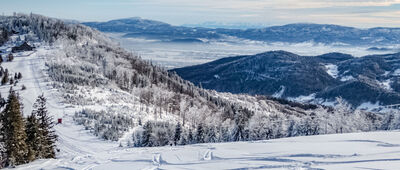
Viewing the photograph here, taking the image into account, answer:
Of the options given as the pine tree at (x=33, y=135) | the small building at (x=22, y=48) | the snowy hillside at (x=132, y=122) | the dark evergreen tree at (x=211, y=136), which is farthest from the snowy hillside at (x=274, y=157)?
the small building at (x=22, y=48)

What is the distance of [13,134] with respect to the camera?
3591 centimetres

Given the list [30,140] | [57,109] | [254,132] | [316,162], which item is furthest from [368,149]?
[57,109]

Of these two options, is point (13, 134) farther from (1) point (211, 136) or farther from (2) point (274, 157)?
(1) point (211, 136)

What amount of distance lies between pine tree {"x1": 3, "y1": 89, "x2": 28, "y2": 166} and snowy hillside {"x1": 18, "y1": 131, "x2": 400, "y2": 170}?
5033 millimetres

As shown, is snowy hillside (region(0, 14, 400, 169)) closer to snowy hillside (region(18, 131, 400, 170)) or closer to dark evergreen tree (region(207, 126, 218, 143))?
dark evergreen tree (region(207, 126, 218, 143))

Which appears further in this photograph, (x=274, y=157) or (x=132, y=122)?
(x=132, y=122)

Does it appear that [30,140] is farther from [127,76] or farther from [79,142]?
[127,76]

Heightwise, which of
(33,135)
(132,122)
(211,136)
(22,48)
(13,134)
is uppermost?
(22,48)

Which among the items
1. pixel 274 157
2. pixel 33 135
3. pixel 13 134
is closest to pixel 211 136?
pixel 33 135

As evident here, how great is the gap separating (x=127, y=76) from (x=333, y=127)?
377 feet

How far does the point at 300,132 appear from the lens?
2872 inches

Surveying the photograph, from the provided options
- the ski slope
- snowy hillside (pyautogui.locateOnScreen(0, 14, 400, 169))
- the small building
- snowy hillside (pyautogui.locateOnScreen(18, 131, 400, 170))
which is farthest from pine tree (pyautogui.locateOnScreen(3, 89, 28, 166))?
the small building

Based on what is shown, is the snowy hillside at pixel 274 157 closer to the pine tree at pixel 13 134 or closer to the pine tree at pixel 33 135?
the pine tree at pixel 13 134

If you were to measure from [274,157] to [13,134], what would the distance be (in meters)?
29.2
